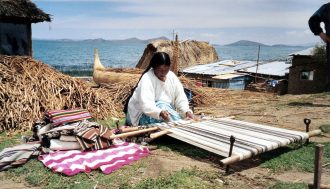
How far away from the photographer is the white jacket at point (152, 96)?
5277mm

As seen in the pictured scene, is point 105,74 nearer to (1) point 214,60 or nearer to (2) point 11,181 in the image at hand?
(2) point 11,181

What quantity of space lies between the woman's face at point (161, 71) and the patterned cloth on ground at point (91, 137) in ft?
4.28

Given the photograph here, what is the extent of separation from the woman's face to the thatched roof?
20.9 ft

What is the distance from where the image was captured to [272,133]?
15.5 feet

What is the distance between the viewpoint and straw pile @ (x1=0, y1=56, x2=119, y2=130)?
22.3 feet

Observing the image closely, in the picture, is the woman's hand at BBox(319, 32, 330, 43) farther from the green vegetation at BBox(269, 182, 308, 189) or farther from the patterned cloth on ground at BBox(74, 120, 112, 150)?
the patterned cloth on ground at BBox(74, 120, 112, 150)

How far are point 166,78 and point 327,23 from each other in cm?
378

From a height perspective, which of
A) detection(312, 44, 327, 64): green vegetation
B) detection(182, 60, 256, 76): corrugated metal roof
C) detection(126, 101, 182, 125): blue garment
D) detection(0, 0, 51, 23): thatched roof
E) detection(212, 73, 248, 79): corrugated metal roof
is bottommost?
detection(212, 73, 248, 79): corrugated metal roof

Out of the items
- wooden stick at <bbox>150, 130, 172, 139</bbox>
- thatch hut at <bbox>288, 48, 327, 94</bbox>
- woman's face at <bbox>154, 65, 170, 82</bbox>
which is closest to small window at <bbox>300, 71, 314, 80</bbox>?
thatch hut at <bbox>288, 48, 327, 94</bbox>

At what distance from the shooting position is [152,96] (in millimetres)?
5422

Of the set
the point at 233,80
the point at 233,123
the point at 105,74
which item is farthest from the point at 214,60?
the point at 233,123

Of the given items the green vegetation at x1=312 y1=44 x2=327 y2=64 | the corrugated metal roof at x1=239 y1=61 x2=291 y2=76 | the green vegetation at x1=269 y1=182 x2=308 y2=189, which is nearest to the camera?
the green vegetation at x1=269 y1=182 x2=308 y2=189

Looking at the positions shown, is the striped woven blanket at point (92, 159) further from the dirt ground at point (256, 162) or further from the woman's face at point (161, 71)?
the woman's face at point (161, 71)

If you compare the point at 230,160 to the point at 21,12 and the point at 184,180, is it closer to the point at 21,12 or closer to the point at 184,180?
the point at 184,180
